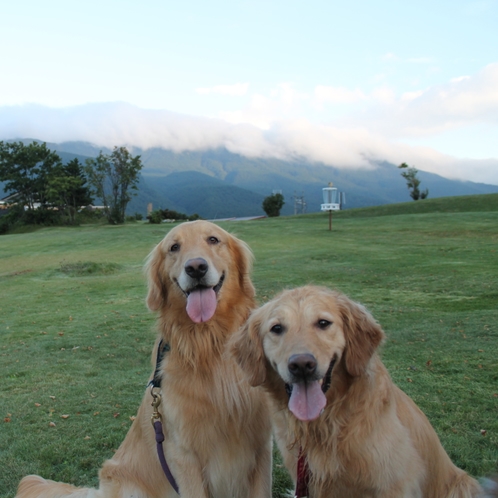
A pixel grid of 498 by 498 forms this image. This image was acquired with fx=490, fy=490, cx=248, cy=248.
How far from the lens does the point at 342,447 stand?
2.55 metres

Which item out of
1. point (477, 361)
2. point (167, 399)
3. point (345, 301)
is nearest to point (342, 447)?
point (345, 301)

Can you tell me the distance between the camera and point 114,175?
178ft

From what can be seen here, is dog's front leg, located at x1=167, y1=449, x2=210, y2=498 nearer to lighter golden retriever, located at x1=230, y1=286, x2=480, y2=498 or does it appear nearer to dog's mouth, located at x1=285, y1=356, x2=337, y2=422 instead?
lighter golden retriever, located at x1=230, y1=286, x2=480, y2=498

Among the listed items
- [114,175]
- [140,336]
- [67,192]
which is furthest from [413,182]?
[140,336]

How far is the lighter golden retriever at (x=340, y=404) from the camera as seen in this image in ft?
8.11

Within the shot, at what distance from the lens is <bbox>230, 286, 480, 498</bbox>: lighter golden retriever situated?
2471 mm

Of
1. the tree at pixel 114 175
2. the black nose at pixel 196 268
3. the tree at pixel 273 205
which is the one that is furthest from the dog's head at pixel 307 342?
the tree at pixel 273 205

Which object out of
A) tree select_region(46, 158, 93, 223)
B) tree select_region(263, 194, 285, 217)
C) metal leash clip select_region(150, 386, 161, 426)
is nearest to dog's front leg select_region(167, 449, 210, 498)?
metal leash clip select_region(150, 386, 161, 426)

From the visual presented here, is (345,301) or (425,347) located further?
(425,347)

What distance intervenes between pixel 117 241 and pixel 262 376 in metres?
24.7

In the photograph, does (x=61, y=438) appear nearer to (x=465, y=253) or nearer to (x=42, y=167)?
(x=465, y=253)

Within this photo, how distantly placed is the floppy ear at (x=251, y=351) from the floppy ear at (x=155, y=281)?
69cm

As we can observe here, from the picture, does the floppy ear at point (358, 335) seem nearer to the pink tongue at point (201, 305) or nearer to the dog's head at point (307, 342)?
the dog's head at point (307, 342)

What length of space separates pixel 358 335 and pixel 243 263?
1.06 m
